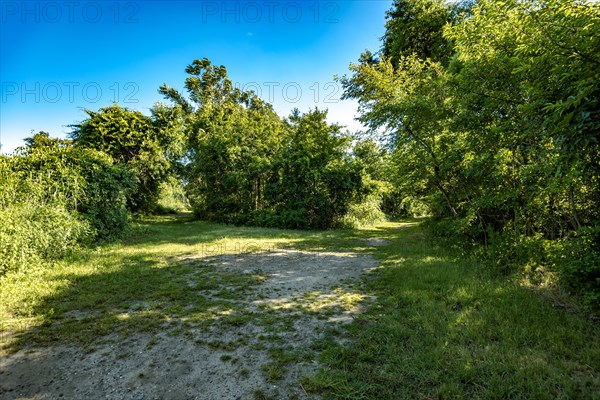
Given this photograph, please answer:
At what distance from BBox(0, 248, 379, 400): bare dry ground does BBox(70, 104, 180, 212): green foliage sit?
12.2 m

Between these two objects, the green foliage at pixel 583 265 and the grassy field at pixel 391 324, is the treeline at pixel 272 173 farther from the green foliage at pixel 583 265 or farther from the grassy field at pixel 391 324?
the green foliage at pixel 583 265

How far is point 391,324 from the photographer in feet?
12.5

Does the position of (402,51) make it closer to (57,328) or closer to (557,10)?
(557,10)

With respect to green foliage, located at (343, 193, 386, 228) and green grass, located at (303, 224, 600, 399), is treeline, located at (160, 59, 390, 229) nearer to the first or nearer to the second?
green foliage, located at (343, 193, 386, 228)

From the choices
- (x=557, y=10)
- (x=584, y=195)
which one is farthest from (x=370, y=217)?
(x=557, y=10)

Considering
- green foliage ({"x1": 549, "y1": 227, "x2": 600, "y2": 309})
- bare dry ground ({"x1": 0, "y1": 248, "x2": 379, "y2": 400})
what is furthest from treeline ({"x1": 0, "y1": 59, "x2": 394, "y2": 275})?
green foliage ({"x1": 549, "y1": 227, "x2": 600, "y2": 309})

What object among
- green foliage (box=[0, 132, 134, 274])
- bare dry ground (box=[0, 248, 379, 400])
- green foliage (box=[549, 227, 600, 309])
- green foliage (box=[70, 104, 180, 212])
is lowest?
bare dry ground (box=[0, 248, 379, 400])

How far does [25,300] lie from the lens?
470 cm

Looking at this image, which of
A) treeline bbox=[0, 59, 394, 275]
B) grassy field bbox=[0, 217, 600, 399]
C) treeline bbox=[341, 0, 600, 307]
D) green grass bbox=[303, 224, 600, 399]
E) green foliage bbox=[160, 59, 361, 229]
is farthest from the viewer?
green foliage bbox=[160, 59, 361, 229]

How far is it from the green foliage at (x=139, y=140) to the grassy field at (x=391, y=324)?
10128mm

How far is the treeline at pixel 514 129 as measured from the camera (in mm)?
2961

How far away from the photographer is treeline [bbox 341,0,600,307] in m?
2.96

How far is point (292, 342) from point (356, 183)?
14.0 m

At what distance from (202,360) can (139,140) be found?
1659 cm
